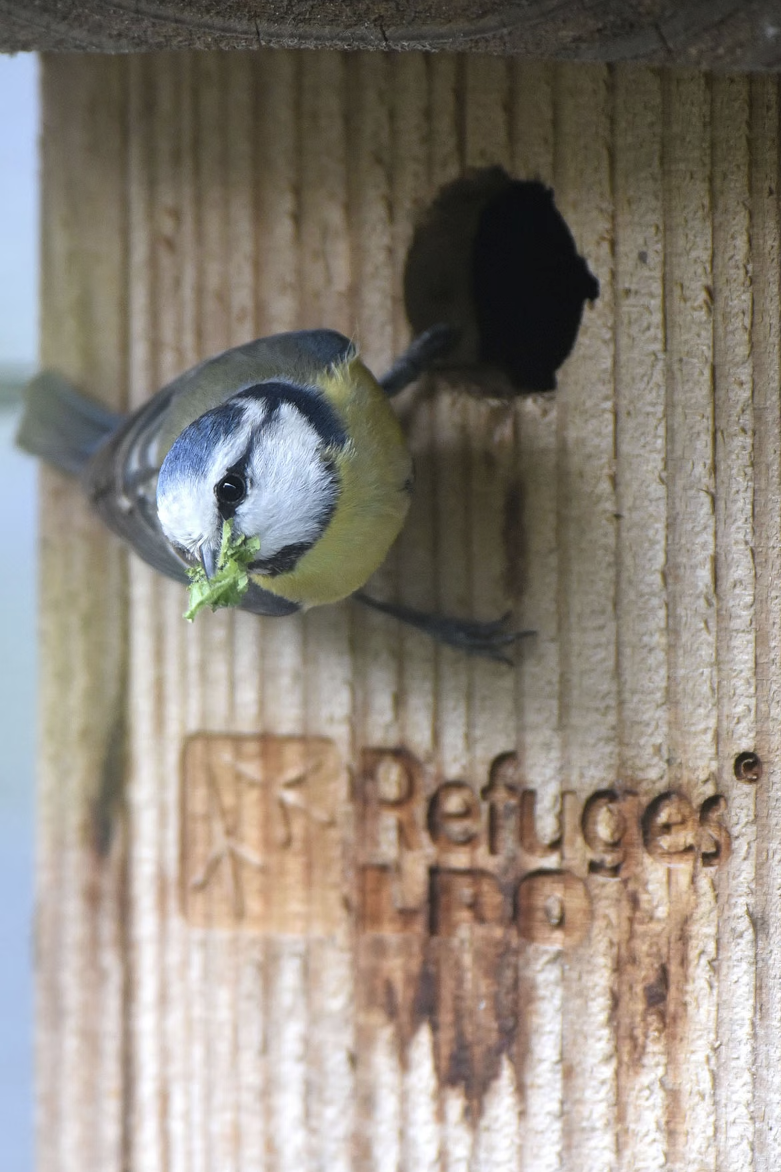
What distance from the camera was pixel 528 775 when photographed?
0.83m

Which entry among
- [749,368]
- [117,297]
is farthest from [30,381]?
[749,368]

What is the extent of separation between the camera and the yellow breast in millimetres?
856

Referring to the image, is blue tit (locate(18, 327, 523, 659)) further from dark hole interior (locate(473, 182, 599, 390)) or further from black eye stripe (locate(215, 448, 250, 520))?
dark hole interior (locate(473, 182, 599, 390))

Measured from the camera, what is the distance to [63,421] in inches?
41.2

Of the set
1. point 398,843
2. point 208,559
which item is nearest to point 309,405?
point 208,559

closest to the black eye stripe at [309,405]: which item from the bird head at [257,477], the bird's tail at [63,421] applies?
the bird head at [257,477]

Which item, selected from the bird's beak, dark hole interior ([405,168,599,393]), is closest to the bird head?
the bird's beak

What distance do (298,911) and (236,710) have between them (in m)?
Result: 0.16

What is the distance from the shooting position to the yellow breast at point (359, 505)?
2.81ft

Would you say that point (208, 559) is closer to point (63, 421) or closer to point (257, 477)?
point (257, 477)

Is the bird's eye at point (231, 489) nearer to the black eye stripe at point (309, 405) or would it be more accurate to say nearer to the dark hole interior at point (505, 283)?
the black eye stripe at point (309, 405)

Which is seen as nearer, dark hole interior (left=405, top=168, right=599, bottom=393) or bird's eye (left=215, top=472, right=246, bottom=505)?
bird's eye (left=215, top=472, right=246, bottom=505)

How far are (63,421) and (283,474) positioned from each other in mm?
301

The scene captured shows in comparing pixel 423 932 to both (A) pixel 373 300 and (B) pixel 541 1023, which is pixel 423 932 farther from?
(A) pixel 373 300
